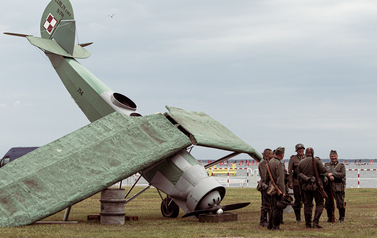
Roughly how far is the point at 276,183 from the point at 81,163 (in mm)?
4518

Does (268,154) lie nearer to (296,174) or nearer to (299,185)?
(299,185)

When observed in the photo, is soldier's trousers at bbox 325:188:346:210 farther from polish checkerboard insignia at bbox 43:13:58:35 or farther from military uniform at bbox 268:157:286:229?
polish checkerboard insignia at bbox 43:13:58:35

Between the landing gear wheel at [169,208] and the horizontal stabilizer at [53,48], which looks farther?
the horizontal stabilizer at [53,48]

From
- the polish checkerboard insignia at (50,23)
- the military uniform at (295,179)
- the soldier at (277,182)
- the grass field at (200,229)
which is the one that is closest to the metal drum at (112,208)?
the grass field at (200,229)

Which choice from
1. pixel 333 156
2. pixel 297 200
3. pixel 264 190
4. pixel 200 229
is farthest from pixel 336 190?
pixel 200 229

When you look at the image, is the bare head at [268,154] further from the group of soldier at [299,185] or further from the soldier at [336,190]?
the soldier at [336,190]

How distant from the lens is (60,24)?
1775cm

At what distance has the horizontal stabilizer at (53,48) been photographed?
16.6 meters

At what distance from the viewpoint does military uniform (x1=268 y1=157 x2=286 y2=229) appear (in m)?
10.4

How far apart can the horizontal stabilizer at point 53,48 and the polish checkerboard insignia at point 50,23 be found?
0.69 metres

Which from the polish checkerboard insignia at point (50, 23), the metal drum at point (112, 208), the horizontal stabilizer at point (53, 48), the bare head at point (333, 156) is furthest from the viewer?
the polish checkerboard insignia at point (50, 23)

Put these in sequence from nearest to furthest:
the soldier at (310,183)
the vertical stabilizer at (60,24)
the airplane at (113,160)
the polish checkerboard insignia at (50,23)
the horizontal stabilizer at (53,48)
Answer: the airplane at (113,160) < the soldier at (310,183) < the horizontal stabilizer at (53,48) < the vertical stabilizer at (60,24) < the polish checkerboard insignia at (50,23)

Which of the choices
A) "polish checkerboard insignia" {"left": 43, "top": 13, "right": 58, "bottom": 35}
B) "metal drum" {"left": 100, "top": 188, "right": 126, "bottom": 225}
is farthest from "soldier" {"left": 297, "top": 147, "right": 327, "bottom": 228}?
"polish checkerboard insignia" {"left": 43, "top": 13, "right": 58, "bottom": 35}

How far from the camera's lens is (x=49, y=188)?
1066 centimetres
